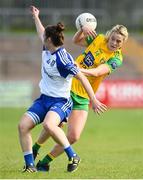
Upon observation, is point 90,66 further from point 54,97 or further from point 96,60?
point 54,97

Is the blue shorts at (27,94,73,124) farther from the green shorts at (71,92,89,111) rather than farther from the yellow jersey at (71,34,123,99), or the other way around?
the yellow jersey at (71,34,123,99)

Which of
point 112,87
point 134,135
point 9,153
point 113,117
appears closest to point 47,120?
point 9,153

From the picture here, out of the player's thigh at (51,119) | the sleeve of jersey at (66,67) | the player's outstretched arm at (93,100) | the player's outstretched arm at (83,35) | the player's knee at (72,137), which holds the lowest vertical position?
the player's knee at (72,137)

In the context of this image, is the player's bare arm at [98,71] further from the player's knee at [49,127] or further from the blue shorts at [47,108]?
the player's knee at [49,127]

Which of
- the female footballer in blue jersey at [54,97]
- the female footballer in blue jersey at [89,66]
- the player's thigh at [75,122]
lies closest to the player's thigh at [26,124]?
the female footballer in blue jersey at [54,97]

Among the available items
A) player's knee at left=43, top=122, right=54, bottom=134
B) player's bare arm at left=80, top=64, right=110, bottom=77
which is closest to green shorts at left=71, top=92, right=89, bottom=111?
player's bare arm at left=80, top=64, right=110, bottom=77

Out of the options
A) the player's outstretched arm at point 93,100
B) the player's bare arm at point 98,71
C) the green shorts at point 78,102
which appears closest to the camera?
the player's outstretched arm at point 93,100

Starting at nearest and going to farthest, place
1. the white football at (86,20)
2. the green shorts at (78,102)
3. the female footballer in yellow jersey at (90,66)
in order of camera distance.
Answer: the female footballer in yellow jersey at (90,66)
the green shorts at (78,102)
the white football at (86,20)

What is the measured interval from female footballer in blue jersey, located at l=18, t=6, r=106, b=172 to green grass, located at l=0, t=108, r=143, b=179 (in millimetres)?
452

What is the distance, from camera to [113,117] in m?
27.5

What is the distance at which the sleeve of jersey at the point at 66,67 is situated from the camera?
36.2 feet

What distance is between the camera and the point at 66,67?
36.3 feet

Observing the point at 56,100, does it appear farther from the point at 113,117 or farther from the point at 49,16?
the point at 49,16

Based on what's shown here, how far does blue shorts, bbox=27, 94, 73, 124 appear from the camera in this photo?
11.2 m
